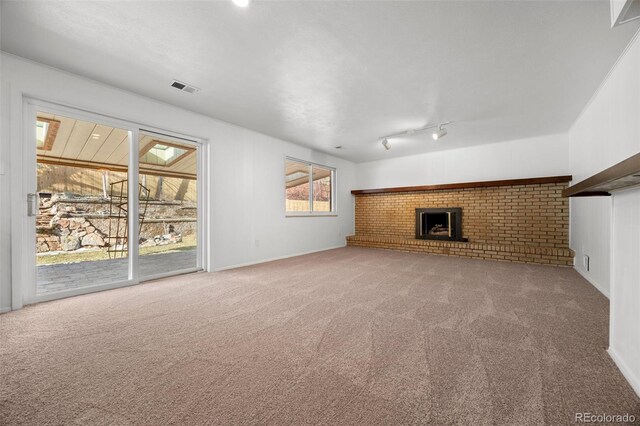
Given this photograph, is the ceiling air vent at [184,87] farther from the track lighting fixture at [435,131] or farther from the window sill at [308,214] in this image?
the track lighting fixture at [435,131]

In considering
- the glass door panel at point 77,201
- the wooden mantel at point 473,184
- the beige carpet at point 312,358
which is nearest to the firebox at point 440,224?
the wooden mantel at point 473,184

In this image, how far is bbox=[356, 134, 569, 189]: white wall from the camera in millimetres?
4961

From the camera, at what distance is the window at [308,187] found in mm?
5855

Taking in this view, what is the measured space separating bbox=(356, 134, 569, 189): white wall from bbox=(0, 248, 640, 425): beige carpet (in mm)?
3046

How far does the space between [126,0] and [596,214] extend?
5.40 m

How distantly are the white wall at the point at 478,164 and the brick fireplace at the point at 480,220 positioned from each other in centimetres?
28

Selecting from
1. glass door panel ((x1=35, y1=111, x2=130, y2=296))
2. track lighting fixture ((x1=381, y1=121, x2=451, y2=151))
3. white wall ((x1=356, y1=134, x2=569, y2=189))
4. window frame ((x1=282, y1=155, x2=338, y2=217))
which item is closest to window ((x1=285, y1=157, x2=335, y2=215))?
window frame ((x1=282, y1=155, x2=338, y2=217))

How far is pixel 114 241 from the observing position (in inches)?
170

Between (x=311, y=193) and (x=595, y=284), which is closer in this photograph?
(x=595, y=284)

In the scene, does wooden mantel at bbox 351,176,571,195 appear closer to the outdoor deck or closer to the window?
the window

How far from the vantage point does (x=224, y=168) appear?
14.2 feet

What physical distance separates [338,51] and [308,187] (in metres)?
4.07

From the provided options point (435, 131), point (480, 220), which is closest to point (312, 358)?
point (435, 131)

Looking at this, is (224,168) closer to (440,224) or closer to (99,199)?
(99,199)
